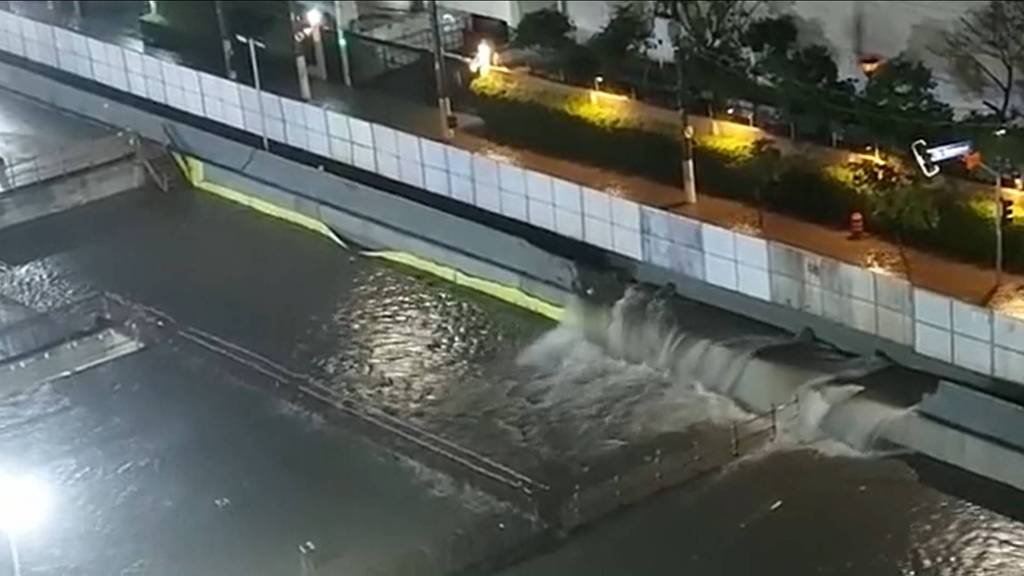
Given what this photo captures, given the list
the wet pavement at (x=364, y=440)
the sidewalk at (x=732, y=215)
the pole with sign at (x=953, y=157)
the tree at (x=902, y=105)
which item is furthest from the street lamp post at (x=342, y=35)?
the pole with sign at (x=953, y=157)

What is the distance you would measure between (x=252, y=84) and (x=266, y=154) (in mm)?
344

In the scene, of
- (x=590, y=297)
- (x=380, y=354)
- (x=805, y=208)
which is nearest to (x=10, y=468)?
(x=380, y=354)

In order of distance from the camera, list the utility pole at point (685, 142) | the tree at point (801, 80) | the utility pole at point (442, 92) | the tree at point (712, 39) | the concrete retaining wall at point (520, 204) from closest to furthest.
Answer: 1. the concrete retaining wall at point (520, 204)
2. the utility pole at point (685, 142)
3. the tree at point (801, 80)
4. the tree at point (712, 39)
5. the utility pole at point (442, 92)

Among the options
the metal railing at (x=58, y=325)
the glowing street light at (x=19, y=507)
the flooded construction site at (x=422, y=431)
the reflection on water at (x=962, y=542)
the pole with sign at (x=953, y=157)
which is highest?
the pole with sign at (x=953, y=157)

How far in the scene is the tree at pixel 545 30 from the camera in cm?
726

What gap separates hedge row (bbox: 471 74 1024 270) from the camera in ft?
18.9

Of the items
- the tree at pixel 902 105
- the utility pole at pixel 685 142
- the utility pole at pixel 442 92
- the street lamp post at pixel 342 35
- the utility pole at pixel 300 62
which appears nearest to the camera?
the tree at pixel 902 105

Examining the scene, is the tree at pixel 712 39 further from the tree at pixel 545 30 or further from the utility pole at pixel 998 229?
the utility pole at pixel 998 229

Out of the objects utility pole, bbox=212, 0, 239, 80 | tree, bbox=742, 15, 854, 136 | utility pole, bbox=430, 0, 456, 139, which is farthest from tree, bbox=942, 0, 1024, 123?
utility pole, bbox=212, 0, 239, 80

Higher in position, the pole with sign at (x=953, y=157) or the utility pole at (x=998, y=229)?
the pole with sign at (x=953, y=157)

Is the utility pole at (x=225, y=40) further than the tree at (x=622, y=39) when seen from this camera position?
Yes

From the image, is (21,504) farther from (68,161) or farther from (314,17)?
(314,17)

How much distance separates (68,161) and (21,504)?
184cm

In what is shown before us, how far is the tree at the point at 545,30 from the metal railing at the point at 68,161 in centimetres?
140
